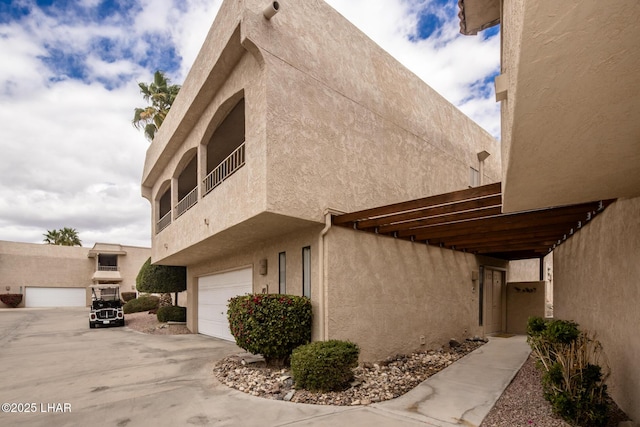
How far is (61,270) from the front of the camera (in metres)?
36.8

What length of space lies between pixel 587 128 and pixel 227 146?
10.2m

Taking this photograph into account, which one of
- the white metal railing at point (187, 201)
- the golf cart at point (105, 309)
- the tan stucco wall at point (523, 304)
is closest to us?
the white metal railing at point (187, 201)

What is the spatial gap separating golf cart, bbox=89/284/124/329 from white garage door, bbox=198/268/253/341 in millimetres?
6194

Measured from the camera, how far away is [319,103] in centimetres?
766

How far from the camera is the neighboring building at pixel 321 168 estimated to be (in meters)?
7.01

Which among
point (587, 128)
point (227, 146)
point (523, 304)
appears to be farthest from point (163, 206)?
point (587, 128)

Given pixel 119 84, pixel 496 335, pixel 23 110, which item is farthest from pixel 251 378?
pixel 23 110

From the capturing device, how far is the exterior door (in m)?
13.0

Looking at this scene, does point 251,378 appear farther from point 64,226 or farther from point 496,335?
point 64,226

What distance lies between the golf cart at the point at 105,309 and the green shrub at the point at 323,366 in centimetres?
1531

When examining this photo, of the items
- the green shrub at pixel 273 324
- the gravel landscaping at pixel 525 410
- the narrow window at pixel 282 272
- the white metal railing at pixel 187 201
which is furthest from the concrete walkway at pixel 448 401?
the white metal railing at pixel 187 201

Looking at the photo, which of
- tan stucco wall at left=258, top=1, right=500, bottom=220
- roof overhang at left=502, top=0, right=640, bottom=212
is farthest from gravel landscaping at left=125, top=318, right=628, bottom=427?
roof overhang at left=502, top=0, right=640, bottom=212

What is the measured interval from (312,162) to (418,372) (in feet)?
15.9

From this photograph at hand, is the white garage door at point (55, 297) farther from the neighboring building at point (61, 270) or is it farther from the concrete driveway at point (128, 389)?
the concrete driveway at point (128, 389)
